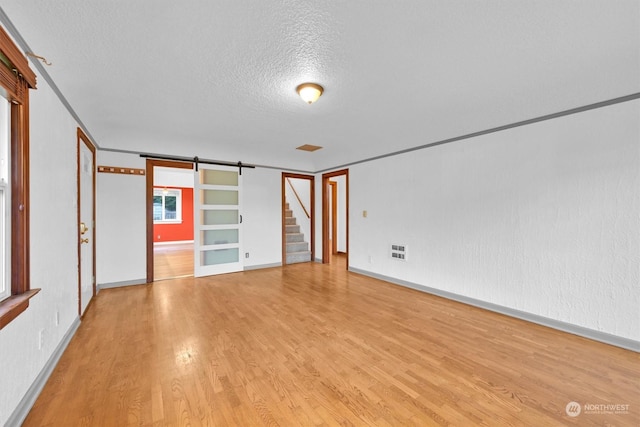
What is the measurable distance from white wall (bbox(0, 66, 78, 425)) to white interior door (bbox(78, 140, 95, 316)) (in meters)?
0.37

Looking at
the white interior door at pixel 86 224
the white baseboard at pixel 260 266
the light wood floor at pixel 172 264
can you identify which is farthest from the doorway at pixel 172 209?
the white interior door at pixel 86 224

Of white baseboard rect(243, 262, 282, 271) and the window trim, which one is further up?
the window trim

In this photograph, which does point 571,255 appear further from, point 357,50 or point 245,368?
point 245,368

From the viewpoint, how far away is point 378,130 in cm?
380

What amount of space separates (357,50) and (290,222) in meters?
5.57

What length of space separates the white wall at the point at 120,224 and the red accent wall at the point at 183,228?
5.95 m

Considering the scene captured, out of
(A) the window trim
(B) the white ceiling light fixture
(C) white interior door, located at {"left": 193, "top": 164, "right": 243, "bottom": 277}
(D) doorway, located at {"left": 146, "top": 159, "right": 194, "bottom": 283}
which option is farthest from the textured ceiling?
(D) doorway, located at {"left": 146, "top": 159, "right": 194, "bottom": 283}

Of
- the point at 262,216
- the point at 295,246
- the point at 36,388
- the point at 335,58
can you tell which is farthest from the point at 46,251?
the point at 295,246

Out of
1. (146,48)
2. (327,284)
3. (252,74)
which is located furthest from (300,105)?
(327,284)

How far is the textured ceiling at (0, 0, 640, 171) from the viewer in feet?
5.09

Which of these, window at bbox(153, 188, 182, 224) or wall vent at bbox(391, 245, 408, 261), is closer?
wall vent at bbox(391, 245, 408, 261)

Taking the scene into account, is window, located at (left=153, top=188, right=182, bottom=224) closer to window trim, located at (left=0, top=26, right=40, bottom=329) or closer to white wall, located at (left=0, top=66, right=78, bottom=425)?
white wall, located at (left=0, top=66, right=78, bottom=425)

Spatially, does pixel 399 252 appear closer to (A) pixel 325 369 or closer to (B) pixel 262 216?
(A) pixel 325 369

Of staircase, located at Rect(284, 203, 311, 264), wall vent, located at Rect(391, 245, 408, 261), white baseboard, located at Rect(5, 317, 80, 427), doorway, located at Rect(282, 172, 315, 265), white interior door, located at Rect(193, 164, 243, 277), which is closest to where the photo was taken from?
white baseboard, located at Rect(5, 317, 80, 427)
